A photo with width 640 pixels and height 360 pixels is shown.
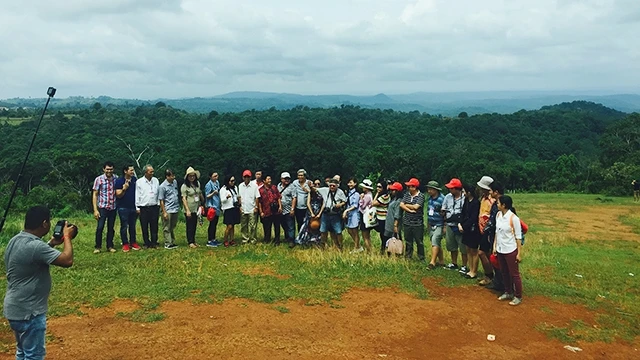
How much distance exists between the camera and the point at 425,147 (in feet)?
203

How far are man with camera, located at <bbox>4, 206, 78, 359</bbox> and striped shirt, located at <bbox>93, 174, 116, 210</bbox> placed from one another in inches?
215

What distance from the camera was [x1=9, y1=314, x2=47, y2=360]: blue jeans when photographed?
4.13 m

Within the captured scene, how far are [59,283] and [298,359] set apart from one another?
14.5 ft

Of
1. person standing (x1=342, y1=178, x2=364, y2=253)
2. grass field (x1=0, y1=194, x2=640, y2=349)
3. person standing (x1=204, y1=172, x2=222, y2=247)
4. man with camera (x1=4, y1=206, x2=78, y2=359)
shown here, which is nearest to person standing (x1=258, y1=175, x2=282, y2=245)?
grass field (x1=0, y1=194, x2=640, y2=349)

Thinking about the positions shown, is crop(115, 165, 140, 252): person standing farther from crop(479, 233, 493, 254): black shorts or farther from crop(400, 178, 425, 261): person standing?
crop(479, 233, 493, 254): black shorts

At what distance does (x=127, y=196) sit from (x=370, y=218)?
485 centimetres

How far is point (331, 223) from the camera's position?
33.4 ft

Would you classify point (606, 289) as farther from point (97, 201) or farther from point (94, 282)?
point (97, 201)

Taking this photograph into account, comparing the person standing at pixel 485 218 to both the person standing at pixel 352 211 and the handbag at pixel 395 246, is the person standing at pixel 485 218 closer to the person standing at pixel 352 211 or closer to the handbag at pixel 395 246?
the handbag at pixel 395 246

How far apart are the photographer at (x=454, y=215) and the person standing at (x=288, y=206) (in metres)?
3.27

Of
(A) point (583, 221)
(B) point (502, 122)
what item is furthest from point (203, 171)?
(B) point (502, 122)

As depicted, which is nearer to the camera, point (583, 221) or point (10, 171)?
point (583, 221)

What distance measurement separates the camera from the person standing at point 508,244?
709 cm

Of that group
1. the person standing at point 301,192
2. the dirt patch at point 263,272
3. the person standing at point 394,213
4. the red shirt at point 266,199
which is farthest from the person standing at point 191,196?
the person standing at point 394,213
